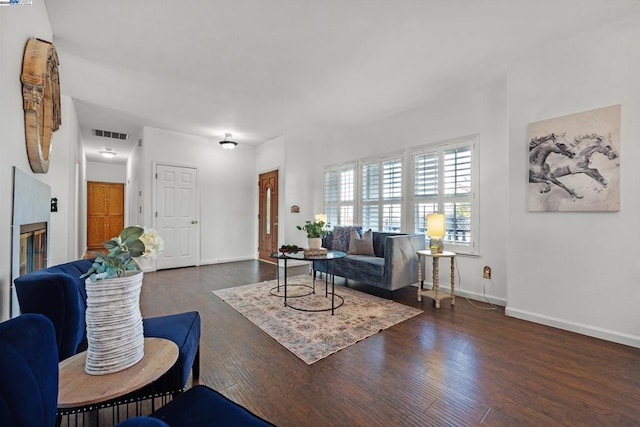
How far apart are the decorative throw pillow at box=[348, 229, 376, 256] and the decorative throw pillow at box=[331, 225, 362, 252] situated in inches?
7.6

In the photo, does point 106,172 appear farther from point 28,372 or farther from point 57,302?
point 28,372

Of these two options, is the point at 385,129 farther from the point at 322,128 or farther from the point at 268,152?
the point at 268,152

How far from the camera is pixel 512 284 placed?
3.07 metres

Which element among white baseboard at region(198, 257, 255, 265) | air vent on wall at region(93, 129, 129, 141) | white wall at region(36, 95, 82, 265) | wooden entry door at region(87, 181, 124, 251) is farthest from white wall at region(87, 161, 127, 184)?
white wall at region(36, 95, 82, 265)

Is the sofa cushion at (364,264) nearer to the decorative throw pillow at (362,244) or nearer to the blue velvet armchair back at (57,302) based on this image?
the decorative throw pillow at (362,244)

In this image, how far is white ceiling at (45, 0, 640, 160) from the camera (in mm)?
2283

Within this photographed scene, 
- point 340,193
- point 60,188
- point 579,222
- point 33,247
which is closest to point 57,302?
point 33,247

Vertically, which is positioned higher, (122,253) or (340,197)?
(340,197)

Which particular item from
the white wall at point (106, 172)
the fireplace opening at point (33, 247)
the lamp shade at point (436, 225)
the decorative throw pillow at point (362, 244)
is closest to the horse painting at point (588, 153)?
the lamp shade at point (436, 225)

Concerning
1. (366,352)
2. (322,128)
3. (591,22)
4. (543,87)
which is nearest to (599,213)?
(543,87)

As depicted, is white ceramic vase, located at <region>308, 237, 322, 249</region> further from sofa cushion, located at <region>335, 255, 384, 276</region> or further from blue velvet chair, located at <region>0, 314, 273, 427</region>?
blue velvet chair, located at <region>0, 314, 273, 427</region>

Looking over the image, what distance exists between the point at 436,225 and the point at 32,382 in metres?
3.62

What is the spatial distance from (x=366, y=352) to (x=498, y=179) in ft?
8.98

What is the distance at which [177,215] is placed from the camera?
5637mm
